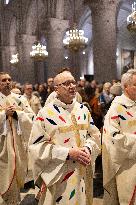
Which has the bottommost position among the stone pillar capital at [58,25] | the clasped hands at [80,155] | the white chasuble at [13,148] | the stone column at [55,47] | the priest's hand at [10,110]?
the white chasuble at [13,148]

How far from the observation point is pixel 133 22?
32.8 ft

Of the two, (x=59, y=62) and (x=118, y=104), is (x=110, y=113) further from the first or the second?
(x=59, y=62)

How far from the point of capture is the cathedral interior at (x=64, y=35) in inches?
526

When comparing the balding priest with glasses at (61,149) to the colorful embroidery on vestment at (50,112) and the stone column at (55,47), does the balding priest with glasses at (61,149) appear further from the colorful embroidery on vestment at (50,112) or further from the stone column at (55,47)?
the stone column at (55,47)

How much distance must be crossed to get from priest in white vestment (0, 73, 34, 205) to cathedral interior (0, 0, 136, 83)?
659 centimetres

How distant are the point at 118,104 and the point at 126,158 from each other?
1.94 ft

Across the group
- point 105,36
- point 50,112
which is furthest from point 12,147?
point 105,36

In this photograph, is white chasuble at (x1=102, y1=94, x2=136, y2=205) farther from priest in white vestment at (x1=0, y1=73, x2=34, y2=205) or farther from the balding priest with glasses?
priest in white vestment at (x1=0, y1=73, x2=34, y2=205)

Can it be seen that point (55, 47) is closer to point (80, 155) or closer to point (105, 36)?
point (105, 36)

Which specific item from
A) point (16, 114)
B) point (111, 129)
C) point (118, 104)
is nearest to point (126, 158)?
point (111, 129)

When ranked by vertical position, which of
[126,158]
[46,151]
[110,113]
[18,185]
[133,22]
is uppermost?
[133,22]

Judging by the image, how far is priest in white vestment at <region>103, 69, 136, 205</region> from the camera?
3549mm

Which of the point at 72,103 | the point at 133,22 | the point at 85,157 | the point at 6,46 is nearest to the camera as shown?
the point at 85,157

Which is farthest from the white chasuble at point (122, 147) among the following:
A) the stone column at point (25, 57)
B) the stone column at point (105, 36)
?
the stone column at point (25, 57)
